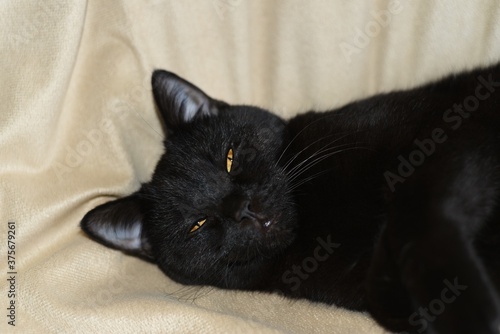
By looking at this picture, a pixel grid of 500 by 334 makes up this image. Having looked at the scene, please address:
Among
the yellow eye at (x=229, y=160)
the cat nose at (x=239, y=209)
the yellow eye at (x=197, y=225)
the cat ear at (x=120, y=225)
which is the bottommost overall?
the cat ear at (x=120, y=225)

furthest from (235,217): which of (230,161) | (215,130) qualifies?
(215,130)

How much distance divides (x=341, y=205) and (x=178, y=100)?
25.5 inches

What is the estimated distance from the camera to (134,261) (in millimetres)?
1658

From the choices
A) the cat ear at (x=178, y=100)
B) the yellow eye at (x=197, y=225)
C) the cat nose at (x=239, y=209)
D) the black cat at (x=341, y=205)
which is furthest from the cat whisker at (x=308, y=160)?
the cat ear at (x=178, y=100)

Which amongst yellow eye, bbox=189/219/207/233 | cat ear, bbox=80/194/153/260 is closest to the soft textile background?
cat ear, bbox=80/194/153/260

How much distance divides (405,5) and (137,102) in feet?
3.06

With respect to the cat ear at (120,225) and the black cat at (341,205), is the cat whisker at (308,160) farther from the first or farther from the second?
the cat ear at (120,225)

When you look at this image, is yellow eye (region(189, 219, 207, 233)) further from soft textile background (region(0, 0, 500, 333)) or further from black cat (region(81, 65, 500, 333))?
soft textile background (region(0, 0, 500, 333))

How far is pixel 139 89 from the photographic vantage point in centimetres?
174

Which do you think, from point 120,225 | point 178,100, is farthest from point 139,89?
point 120,225

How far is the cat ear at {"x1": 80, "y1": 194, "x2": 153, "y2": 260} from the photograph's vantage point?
4.87ft

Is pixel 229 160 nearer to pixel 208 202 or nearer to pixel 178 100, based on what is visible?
pixel 208 202

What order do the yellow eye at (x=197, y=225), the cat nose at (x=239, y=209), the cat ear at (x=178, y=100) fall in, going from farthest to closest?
the cat ear at (x=178, y=100) → the yellow eye at (x=197, y=225) → the cat nose at (x=239, y=209)

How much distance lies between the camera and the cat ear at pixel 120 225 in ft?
4.87
